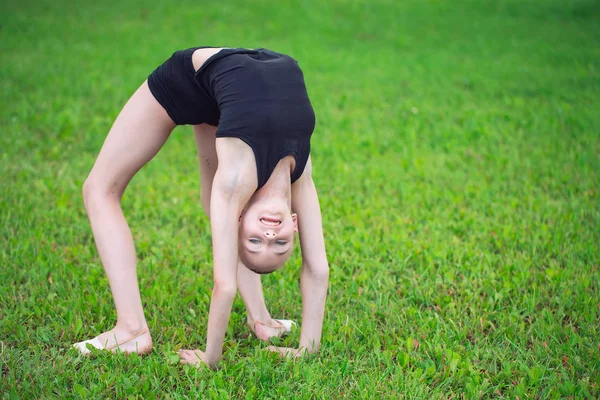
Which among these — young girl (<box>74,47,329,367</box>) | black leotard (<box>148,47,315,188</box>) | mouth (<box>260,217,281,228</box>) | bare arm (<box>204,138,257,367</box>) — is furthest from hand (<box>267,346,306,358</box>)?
black leotard (<box>148,47,315,188</box>)

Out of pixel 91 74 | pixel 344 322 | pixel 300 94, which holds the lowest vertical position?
pixel 344 322

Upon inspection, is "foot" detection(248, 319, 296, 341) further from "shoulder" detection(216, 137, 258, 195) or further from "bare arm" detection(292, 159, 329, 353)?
"shoulder" detection(216, 137, 258, 195)

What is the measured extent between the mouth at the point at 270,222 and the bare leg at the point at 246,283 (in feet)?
2.50

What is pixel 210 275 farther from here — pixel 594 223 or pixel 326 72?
pixel 326 72

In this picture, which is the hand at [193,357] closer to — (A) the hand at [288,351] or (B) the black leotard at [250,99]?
(A) the hand at [288,351]

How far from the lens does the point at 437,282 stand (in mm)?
4219

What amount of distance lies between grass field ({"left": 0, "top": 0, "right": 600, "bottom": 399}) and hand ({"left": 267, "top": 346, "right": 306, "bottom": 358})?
79mm

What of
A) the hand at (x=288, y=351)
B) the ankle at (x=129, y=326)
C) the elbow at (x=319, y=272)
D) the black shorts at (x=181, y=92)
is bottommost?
the hand at (x=288, y=351)

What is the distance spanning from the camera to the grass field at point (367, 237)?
325 cm

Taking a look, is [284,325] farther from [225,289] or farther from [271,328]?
[225,289]

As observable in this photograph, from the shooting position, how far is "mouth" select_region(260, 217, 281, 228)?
2.96 meters

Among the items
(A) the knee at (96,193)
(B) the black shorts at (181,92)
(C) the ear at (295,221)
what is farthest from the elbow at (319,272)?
(A) the knee at (96,193)

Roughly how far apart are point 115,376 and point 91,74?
6748mm

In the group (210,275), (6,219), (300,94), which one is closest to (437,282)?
(210,275)
